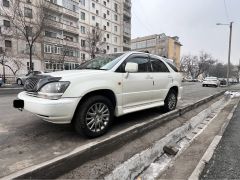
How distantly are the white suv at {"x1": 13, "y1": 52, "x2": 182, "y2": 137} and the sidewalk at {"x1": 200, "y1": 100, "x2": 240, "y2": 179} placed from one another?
1.89 metres

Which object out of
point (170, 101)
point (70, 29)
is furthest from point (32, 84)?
point (70, 29)

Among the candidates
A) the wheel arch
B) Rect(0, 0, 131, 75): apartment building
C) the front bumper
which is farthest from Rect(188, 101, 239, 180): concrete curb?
Rect(0, 0, 131, 75): apartment building

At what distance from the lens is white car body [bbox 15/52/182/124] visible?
329 cm

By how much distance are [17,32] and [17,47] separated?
2.54 metres

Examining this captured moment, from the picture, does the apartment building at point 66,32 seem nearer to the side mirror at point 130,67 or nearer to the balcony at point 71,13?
the balcony at point 71,13

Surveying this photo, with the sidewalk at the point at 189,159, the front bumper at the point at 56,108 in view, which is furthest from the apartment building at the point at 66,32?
the sidewalk at the point at 189,159

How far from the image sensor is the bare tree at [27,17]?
2311 cm

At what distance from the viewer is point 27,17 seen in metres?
27.7

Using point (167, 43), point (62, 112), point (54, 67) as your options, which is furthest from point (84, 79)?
point (167, 43)

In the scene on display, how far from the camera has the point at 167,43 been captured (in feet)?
243

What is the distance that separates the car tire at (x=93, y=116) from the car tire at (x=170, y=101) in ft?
8.14

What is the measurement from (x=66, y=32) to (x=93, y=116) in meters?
35.7

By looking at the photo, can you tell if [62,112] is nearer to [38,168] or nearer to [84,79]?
[84,79]

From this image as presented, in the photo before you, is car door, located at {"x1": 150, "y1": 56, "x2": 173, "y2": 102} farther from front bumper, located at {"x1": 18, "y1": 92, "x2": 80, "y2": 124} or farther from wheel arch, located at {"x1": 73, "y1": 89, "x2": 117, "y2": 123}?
front bumper, located at {"x1": 18, "y1": 92, "x2": 80, "y2": 124}
